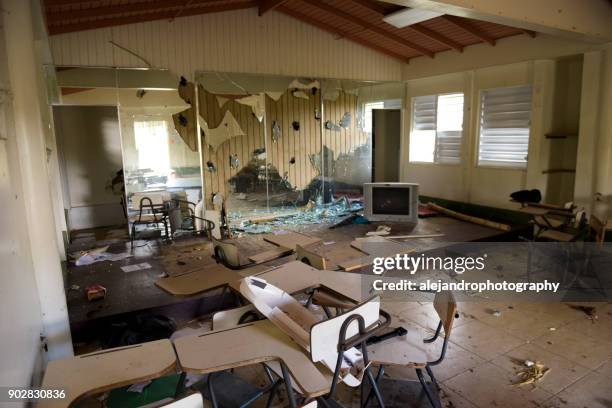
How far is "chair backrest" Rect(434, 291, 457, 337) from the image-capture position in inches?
80.6

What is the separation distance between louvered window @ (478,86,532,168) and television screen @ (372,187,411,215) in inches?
73.5

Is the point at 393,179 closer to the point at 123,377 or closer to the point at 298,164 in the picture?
the point at 298,164

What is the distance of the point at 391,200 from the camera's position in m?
5.80

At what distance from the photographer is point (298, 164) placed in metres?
7.18

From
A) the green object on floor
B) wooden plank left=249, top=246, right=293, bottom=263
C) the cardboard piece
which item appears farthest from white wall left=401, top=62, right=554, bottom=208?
the green object on floor

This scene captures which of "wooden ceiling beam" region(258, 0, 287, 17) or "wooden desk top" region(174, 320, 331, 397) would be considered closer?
"wooden desk top" region(174, 320, 331, 397)

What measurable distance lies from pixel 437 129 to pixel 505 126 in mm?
1308

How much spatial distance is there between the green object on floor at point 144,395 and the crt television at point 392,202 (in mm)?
3911

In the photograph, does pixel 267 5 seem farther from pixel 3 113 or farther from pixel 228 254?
pixel 3 113

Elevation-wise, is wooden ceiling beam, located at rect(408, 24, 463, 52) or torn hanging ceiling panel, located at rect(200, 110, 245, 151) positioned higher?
wooden ceiling beam, located at rect(408, 24, 463, 52)

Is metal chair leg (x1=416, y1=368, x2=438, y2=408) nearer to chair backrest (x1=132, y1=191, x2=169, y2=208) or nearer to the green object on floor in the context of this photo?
the green object on floor

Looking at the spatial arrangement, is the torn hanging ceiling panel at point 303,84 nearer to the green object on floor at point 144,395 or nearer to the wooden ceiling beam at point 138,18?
the wooden ceiling beam at point 138,18

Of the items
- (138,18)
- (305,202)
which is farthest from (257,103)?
(138,18)

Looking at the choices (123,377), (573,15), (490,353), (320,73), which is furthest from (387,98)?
(123,377)
